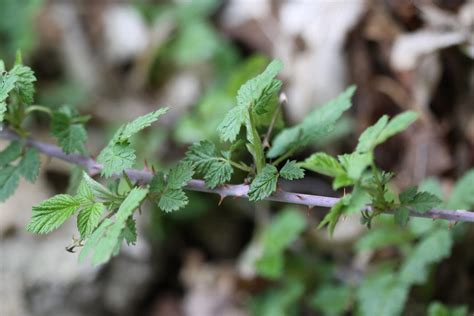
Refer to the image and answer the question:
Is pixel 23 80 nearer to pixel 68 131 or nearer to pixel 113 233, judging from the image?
pixel 68 131

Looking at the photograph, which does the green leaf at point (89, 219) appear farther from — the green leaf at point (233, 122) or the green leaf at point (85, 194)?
the green leaf at point (233, 122)

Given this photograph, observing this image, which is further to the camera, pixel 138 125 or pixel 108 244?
pixel 138 125

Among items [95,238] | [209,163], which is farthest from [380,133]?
[95,238]

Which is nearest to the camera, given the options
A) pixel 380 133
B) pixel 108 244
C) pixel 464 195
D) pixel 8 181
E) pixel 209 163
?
pixel 108 244

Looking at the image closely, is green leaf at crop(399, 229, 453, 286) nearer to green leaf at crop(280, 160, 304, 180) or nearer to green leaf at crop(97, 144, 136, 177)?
green leaf at crop(280, 160, 304, 180)

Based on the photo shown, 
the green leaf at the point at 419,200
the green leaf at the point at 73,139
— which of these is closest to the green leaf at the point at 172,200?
the green leaf at the point at 73,139

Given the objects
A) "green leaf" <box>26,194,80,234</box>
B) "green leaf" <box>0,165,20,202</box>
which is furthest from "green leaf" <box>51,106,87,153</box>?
"green leaf" <box>26,194,80,234</box>
